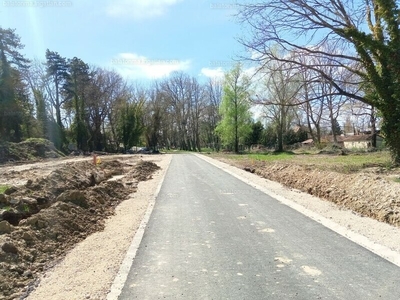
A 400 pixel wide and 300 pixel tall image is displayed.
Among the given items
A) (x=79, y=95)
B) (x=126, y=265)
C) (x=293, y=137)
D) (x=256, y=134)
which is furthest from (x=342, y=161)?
(x=293, y=137)

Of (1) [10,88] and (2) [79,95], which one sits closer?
(1) [10,88]

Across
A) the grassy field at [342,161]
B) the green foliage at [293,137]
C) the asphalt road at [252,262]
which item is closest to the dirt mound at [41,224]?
the asphalt road at [252,262]

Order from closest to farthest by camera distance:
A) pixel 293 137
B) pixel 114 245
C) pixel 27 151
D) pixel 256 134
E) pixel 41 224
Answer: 1. pixel 114 245
2. pixel 41 224
3. pixel 27 151
4. pixel 256 134
5. pixel 293 137

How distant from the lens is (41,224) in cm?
667

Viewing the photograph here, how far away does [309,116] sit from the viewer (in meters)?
65.0

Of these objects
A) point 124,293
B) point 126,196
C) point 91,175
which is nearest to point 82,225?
point 124,293

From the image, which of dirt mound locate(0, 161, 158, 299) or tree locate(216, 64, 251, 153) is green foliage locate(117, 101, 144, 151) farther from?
dirt mound locate(0, 161, 158, 299)

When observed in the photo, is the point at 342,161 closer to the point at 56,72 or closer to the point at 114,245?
the point at 114,245

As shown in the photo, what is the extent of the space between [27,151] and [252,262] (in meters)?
37.4

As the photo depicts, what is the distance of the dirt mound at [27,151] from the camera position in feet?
111

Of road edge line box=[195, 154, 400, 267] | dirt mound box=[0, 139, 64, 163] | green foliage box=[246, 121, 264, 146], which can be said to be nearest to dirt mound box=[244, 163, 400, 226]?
road edge line box=[195, 154, 400, 267]

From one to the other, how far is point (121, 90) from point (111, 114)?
5265 millimetres

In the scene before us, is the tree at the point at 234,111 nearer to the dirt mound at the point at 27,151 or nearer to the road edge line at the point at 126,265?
the dirt mound at the point at 27,151

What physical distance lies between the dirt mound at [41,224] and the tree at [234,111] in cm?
5035
